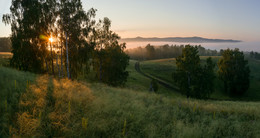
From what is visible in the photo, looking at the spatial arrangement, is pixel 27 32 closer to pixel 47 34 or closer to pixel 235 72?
pixel 47 34

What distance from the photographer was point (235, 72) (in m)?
37.6

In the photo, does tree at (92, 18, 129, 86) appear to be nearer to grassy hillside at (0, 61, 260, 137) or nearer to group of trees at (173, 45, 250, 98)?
group of trees at (173, 45, 250, 98)

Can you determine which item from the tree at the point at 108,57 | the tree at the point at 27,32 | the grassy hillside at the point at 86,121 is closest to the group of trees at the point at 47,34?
the tree at the point at 27,32

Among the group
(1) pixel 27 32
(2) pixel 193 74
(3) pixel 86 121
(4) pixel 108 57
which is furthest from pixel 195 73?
(1) pixel 27 32

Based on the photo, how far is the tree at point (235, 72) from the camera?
37219 millimetres

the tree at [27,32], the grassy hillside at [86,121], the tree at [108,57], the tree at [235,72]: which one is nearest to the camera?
the grassy hillside at [86,121]

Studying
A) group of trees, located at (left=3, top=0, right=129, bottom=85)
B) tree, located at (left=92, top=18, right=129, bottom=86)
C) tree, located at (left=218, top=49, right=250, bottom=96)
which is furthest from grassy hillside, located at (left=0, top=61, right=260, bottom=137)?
tree, located at (left=218, top=49, right=250, bottom=96)

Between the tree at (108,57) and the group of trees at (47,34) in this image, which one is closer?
the group of trees at (47,34)

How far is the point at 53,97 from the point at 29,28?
13.7 metres

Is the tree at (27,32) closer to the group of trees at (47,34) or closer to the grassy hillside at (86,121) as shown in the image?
the group of trees at (47,34)

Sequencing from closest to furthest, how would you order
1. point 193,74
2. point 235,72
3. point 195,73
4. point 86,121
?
point 86,121, point 195,73, point 193,74, point 235,72

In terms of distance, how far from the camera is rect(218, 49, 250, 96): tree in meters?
37.2

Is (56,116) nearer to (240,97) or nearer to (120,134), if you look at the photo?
(120,134)

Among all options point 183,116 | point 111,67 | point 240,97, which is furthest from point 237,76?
point 183,116
